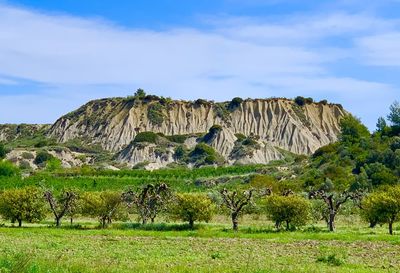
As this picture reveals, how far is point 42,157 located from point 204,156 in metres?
45.8

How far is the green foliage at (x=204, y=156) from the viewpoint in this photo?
154 m

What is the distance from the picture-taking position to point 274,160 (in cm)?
15688

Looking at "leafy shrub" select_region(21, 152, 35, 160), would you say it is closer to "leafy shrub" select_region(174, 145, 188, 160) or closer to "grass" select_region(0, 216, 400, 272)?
"leafy shrub" select_region(174, 145, 188, 160)

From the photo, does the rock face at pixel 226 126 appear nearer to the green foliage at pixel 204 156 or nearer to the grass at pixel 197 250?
the green foliage at pixel 204 156

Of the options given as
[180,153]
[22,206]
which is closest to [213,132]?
[180,153]

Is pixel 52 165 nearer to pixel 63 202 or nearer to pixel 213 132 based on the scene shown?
pixel 213 132

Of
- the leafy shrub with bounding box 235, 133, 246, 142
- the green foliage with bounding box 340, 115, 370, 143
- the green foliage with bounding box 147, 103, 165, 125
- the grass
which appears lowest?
the grass

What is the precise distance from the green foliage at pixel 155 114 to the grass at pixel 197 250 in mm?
138121

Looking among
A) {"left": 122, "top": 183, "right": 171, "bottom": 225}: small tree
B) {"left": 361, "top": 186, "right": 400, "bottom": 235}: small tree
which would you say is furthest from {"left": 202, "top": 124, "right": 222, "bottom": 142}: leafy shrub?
{"left": 361, "top": 186, "right": 400, "bottom": 235}: small tree

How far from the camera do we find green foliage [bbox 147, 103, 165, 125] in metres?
194

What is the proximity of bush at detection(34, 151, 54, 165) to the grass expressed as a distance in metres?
108

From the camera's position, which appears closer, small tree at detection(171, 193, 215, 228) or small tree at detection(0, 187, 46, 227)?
small tree at detection(171, 193, 215, 228)

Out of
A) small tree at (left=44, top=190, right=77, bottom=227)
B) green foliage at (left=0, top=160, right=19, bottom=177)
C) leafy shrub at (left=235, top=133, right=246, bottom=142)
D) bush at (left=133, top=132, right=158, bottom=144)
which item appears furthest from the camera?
leafy shrub at (left=235, top=133, right=246, bottom=142)

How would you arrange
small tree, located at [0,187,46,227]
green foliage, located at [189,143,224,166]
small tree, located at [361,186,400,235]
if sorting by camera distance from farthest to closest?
green foliage, located at [189,143,224,166], small tree, located at [0,187,46,227], small tree, located at [361,186,400,235]
